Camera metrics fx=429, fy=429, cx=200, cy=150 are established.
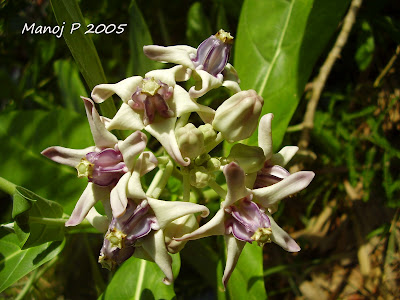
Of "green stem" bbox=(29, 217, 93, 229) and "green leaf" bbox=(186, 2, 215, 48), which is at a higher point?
"green leaf" bbox=(186, 2, 215, 48)

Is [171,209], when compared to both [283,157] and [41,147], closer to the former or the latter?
[283,157]

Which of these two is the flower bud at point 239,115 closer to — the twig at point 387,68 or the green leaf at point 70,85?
the green leaf at point 70,85

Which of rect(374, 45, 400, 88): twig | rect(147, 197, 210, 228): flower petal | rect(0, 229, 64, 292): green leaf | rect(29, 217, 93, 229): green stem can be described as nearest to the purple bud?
rect(147, 197, 210, 228): flower petal

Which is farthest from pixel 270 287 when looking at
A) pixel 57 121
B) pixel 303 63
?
pixel 57 121

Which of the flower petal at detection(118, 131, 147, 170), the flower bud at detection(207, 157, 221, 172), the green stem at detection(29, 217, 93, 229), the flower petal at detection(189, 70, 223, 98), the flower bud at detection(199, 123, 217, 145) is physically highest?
the flower petal at detection(189, 70, 223, 98)

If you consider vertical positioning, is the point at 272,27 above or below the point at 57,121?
above

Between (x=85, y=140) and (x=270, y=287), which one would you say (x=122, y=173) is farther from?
(x=270, y=287)

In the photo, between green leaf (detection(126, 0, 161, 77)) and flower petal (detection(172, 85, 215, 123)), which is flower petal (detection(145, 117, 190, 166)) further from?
green leaf (detection(126, 0, 161, 77))

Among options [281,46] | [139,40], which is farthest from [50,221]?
[281,46]
